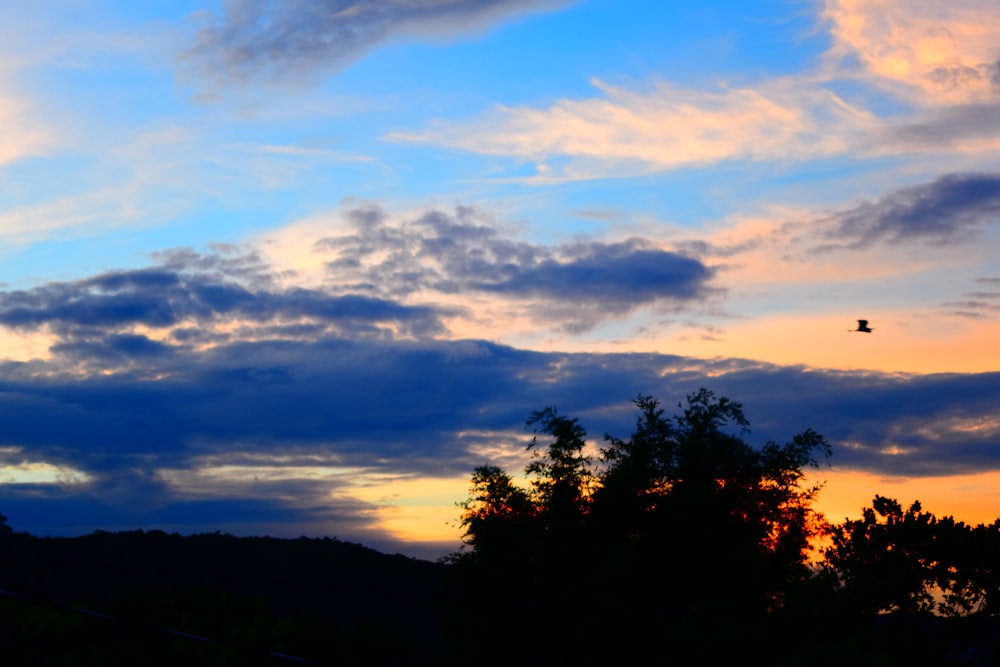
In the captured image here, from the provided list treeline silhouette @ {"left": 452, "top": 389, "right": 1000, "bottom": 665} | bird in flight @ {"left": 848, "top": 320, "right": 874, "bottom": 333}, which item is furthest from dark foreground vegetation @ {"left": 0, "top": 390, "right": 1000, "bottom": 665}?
bird in flight @ {"left": 848, "top": 320, "right": 874, "bottom": 333}

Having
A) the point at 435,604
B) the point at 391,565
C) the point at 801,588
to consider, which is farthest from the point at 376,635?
the point at 391,565

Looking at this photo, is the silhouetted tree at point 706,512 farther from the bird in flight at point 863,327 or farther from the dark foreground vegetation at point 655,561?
the bird in flight at point 863,327

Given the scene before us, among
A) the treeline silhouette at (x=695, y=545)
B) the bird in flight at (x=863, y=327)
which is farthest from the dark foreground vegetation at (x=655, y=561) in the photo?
the bird in flight at (x=863, y=327)

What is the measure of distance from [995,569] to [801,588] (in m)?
7.83

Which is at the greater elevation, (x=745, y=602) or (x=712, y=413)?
(x=712, y=413)

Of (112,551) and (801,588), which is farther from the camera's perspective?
(112,551)

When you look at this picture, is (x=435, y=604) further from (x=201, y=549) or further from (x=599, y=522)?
(x=201, y=549)

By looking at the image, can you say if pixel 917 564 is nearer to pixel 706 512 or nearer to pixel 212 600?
pixel 706 512

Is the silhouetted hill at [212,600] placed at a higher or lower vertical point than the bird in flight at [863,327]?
lower

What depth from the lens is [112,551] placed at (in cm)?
6450

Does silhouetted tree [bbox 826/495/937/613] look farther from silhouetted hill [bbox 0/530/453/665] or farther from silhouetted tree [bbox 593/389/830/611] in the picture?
silhouetted hill [bbox 0/530/453/665]

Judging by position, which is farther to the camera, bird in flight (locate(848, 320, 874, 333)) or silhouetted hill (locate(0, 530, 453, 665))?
A: silhouetted hill (locate(0, 530, 453, 665))

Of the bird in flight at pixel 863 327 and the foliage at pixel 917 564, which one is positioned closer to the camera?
the bird in flight at pixel 863 327

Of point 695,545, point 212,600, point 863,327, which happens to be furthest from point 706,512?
point 212,600
